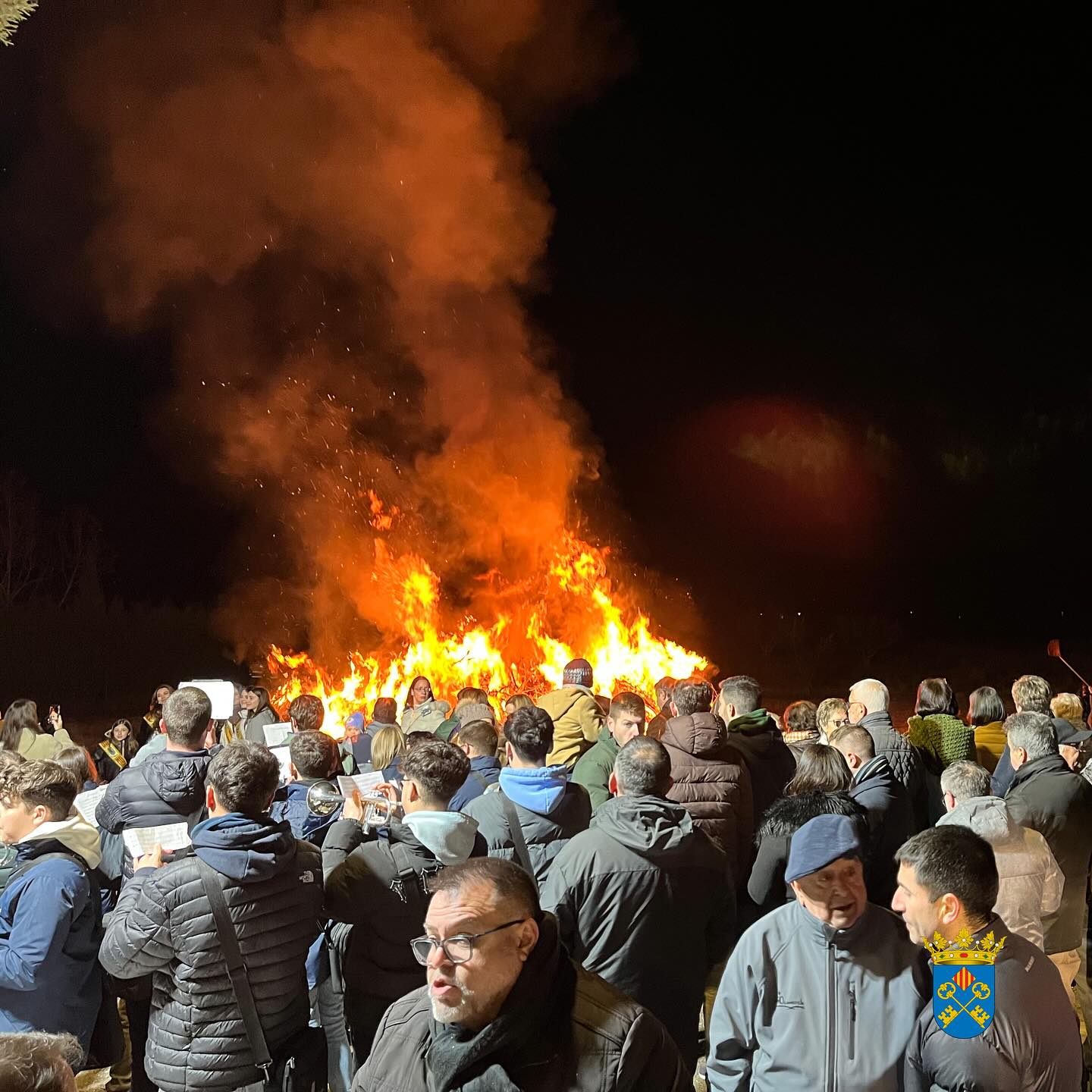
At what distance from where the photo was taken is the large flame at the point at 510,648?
15.6 m

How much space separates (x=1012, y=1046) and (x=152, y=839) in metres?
2.63

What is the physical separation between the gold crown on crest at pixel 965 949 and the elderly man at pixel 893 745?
9.53ft

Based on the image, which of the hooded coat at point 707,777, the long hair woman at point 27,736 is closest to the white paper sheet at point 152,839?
the hooded coat at point 707,777

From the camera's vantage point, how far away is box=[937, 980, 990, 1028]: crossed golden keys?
261 cm

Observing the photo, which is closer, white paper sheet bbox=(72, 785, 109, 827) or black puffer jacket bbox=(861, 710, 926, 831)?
white paper sheet bbox=(72, 785, 109, 827)

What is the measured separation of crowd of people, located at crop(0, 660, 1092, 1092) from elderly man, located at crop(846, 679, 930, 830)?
18 millimetres

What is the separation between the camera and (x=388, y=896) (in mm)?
3723

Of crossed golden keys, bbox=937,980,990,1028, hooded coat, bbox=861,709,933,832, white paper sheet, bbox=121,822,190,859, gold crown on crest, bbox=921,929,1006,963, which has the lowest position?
crossed golden keys, bbox=937,980,990,1028

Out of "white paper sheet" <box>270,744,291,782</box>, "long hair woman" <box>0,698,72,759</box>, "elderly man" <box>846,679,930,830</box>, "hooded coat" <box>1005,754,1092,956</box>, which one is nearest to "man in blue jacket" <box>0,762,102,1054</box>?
"white paper sheet" <box>270,744,291,782</box>

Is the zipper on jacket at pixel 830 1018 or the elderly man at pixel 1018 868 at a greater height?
the elderly man at pixel 1018 868

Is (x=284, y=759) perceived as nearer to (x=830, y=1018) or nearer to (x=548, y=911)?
(x=548, y=911)

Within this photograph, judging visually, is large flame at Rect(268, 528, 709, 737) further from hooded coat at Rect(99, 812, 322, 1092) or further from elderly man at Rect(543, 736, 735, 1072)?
hooded coat at Rect(99, 812, 322, 1092)

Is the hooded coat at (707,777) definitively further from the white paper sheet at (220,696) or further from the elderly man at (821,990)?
the white paper sheet at (220,696)

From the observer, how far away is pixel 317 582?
1995cm
